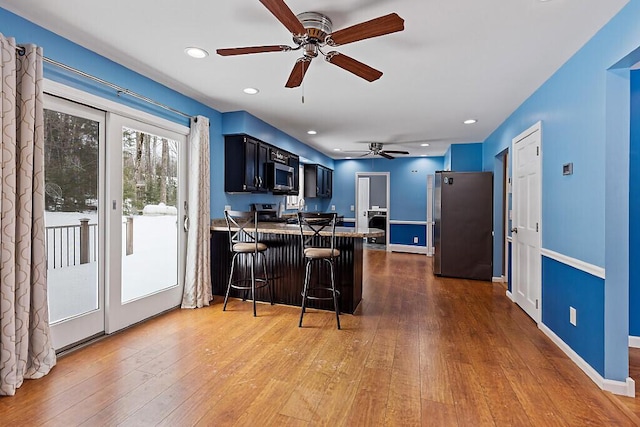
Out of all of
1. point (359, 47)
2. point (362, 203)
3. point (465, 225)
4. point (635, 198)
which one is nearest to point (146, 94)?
point (359, 47)

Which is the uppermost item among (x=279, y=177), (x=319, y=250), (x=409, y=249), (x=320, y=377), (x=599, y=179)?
(x=279, y=177)

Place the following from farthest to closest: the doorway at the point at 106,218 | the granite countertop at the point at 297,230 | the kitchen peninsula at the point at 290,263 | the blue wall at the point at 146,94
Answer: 1. the kitchen peninsula at the point at 290,263
2. the granite countertop at the point at 297,230
3. the doorway at the point at 106,218
4. the blue wall at the point at 146,94

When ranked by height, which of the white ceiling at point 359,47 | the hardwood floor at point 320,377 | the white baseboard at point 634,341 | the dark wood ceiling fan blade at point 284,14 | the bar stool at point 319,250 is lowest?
the hardwood floor at point 320,377

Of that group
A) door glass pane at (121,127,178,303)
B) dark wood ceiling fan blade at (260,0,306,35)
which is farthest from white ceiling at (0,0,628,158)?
door glass pane at (121,127,178,303)

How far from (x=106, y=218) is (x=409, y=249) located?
21.8ft

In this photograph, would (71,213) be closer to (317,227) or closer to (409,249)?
(317,227)

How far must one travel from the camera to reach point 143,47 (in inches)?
99.3

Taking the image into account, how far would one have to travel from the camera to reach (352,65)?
2244 millimetres

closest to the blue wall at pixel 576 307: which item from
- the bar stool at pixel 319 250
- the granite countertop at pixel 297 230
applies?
the granite countertop at pixel 297 230

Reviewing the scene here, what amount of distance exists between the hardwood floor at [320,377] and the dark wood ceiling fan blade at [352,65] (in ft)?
7.12

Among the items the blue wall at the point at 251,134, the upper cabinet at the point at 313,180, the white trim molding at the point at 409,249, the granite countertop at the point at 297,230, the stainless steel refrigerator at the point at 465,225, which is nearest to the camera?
the granite countertop at the point at 297,230

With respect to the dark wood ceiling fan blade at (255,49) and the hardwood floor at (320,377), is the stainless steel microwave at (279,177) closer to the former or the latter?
the hardwood floor at (320,377)

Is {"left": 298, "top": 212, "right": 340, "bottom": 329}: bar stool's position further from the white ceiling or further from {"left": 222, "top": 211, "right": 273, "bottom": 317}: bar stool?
the white ceiling

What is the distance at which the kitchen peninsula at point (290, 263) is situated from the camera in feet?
11.4
